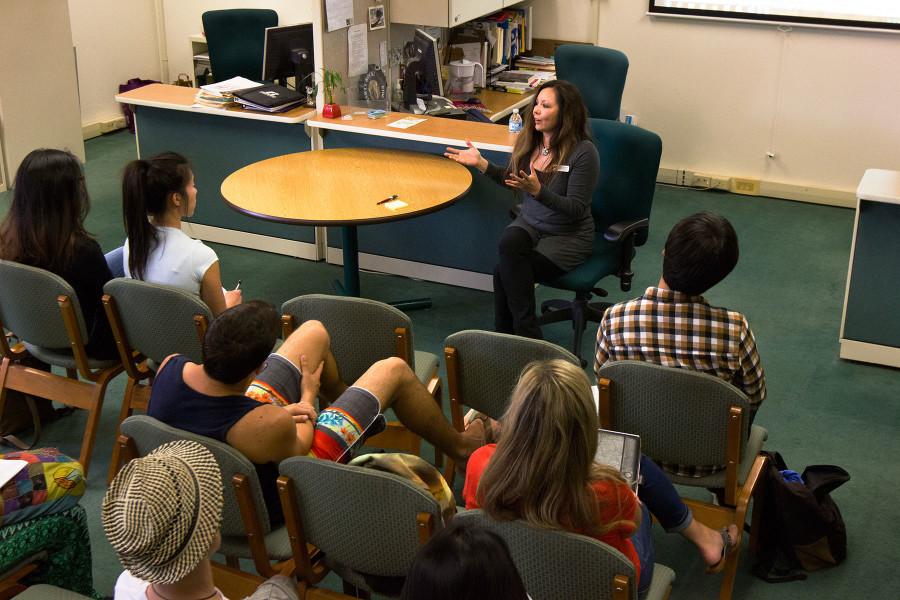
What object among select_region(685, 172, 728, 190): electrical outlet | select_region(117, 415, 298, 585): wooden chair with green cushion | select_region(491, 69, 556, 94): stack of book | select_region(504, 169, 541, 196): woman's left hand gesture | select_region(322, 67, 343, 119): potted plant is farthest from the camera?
select_region(685, 172, 728, 190): electrical outlet

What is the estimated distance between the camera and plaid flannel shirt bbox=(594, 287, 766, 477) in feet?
8.66

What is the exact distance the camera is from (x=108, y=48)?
7.47 metres

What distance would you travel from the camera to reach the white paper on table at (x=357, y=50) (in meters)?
4.96

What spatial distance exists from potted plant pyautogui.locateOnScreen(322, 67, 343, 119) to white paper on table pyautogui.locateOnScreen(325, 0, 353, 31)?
0.71 ft

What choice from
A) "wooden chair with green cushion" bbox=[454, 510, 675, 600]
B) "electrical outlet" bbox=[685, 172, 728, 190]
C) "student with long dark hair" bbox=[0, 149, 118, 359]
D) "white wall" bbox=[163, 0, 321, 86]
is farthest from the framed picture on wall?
"wooden chair with green cushion" bbox=[454, 510, 675, 600]

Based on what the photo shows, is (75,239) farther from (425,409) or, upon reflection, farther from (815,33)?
(815,33)

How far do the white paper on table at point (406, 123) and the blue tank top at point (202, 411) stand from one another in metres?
2.54

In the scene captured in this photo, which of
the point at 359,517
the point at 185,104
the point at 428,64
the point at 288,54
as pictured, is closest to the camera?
the point at 359,517

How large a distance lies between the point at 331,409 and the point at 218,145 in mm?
2919

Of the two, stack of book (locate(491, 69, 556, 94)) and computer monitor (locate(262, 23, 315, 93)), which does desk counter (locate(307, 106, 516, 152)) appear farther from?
stack of book (locate(491, 69, 556, 94))

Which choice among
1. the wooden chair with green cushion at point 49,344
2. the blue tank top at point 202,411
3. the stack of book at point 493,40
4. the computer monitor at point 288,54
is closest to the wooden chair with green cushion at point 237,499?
the blue tank top at point 202,411

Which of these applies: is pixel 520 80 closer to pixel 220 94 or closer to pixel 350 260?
pixel 220 94

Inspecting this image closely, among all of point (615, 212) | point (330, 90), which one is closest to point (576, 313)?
point (615, 212)

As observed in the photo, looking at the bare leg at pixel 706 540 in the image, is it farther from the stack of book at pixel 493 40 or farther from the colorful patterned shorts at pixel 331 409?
the stack of book at pixel 493 40
